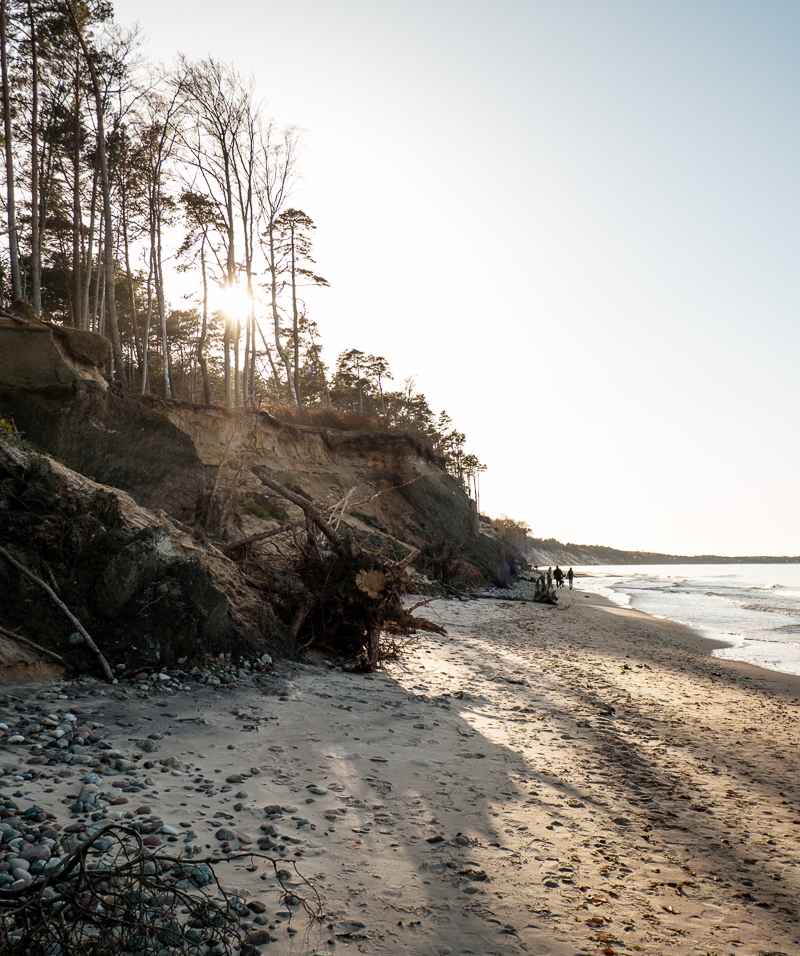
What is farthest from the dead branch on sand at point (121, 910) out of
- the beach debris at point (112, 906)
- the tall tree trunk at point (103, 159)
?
the tall tree trunk at point (103, 159)

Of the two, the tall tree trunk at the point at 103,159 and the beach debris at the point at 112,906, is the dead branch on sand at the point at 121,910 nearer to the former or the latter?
the beach debris at the point at 112,906

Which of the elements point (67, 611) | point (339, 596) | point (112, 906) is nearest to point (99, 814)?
point (112, 906)

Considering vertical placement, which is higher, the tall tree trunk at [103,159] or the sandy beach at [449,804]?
the tall tree trunk at [103,159]

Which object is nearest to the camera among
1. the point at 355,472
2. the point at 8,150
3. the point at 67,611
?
the point at 67,611

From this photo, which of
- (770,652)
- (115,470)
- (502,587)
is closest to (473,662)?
(115,470)

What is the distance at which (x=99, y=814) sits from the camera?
3.20 meters

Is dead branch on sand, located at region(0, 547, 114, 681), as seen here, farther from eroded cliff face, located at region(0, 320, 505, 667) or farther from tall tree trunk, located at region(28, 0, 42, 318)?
tall tree trunk, located at region(28, 0, 42, 318)

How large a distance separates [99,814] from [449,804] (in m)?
2.31

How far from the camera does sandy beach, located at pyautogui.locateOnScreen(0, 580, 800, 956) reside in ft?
9.18

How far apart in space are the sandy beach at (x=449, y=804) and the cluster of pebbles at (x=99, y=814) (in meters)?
0.02

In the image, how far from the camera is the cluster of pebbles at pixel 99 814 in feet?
8.41

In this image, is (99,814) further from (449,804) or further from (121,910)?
(449,804)

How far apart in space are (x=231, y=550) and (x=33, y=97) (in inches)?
776

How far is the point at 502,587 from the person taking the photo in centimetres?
2981
